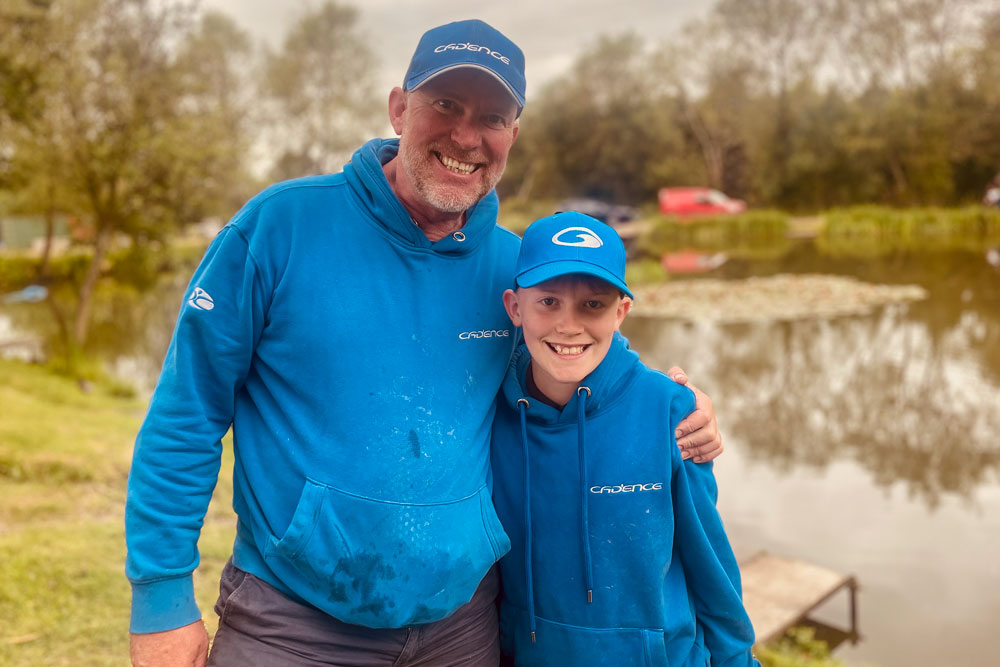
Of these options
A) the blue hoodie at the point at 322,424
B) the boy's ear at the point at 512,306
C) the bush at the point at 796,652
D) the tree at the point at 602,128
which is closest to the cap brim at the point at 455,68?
the blue hoodie at the point at 322,424

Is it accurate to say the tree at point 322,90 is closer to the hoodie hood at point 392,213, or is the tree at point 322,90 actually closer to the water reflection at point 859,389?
the water reflection at point 859,389

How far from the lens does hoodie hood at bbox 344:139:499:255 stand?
192 centimetres

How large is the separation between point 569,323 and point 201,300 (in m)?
0.85

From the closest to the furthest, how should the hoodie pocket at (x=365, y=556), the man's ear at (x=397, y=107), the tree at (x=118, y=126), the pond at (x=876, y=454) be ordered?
the hoodie pocket at (x=365, y=556), the man's ear at (x=397, y=107), the pond at (x=876, y=454), the tree at (x=118, y=126)

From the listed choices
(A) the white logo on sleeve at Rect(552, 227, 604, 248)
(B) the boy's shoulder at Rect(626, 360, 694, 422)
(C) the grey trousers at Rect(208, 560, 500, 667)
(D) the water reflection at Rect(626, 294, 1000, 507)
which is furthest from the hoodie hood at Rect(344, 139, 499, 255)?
(D) the water reflection at Rect(626, 294, 1000, 507)

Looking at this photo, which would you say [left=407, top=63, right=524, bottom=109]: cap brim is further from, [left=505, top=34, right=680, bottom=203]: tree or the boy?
[left=505, top=34, right=680, bottom=203]: tree

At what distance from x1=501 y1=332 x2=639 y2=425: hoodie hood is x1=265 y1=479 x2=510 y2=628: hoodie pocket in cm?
39

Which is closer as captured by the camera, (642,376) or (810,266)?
(642,376)

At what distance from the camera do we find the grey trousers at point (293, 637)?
1.76 metres

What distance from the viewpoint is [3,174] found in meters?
10.9

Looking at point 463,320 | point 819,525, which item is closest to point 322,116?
point 819,525

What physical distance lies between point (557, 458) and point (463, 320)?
425 mm

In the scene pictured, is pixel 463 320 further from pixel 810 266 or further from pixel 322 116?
pixel 322 116

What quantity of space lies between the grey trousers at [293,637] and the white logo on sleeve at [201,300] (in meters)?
0.63
